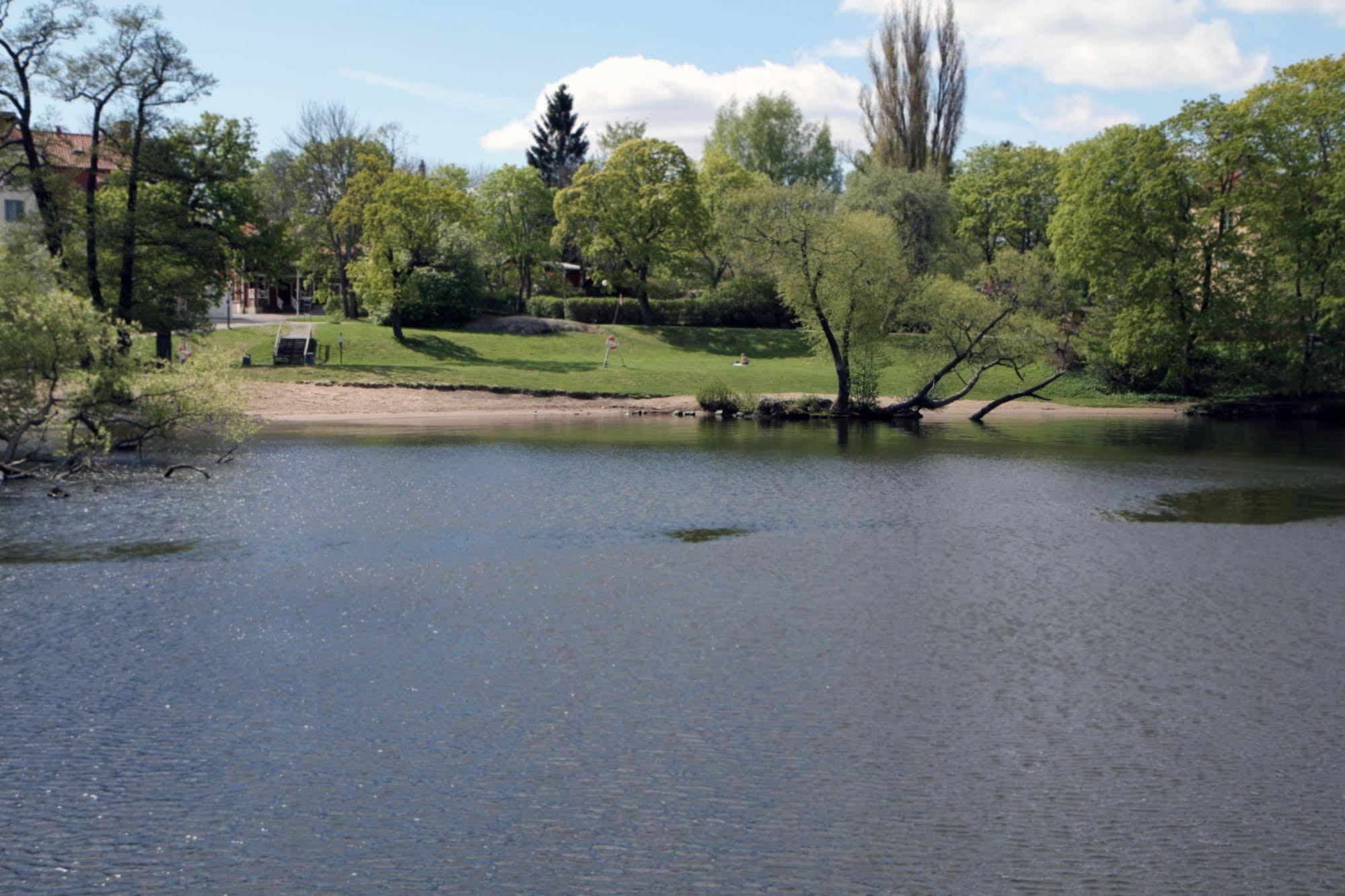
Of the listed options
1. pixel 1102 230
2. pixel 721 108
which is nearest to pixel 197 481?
pixel 1102 230

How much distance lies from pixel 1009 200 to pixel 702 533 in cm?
6728

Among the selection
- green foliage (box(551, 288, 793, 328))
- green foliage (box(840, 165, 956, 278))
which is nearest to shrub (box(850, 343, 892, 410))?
green foliage (box(840, 165, 956, 278))

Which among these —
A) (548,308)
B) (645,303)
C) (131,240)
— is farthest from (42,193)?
(645,303)

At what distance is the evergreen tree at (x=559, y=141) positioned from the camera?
104 m

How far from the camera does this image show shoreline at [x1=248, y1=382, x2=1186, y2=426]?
50094 mm

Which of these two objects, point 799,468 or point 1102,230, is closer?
point 799,468

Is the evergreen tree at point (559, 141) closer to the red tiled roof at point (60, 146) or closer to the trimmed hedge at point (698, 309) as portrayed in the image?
the trimmed hedge at point (698, 309)

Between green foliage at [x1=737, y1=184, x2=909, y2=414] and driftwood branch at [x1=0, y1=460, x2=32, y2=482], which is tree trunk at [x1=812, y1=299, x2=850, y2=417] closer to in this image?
green foliage at [x1=737, y1=184, x2=909, y2=414]

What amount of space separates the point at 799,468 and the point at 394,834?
2632cm

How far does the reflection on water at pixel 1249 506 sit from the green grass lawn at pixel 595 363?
1975 centimetres

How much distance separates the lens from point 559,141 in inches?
4136

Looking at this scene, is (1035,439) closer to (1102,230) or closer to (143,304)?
(1102,230)

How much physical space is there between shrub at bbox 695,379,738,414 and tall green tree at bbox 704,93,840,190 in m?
58.7

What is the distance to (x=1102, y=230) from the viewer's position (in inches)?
2367
